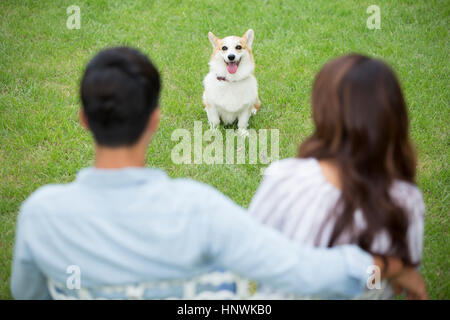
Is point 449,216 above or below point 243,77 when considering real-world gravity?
below

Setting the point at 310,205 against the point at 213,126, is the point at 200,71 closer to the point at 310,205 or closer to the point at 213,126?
the point at 213,126

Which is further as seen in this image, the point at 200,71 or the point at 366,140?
the point at 200,71

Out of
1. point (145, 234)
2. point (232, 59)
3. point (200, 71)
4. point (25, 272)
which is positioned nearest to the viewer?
point (145, 234)

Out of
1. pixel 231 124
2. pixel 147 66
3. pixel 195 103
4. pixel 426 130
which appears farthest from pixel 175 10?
pixel 147 66

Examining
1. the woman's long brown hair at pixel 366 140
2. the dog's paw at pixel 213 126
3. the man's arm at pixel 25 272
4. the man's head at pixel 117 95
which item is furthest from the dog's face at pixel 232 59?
the man's arm at pixel 25 272

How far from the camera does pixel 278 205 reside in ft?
4.80

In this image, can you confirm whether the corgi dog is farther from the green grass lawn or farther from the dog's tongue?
the green grass lawn

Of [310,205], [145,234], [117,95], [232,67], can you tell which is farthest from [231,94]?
[145,234]

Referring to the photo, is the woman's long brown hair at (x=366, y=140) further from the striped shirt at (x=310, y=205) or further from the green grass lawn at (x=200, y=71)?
the green grass lawn at (x=200, y=71)

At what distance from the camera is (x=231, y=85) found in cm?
371

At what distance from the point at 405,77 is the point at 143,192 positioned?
151 inches

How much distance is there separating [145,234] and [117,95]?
0.38 m

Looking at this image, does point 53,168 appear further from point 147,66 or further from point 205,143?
point 147,66

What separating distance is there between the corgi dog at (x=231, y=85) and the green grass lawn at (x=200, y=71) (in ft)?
0.72
